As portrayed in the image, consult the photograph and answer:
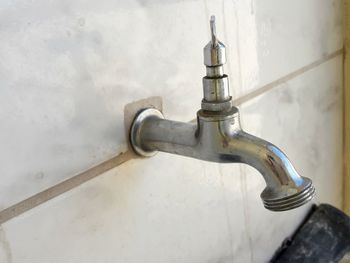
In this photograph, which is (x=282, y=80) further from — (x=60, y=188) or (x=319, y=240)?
(x=60, y=188)

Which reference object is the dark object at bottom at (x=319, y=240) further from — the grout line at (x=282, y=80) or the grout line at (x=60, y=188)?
the grout line at (x=60, y=188)

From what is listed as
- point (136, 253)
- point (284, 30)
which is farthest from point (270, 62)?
point (136, 253)

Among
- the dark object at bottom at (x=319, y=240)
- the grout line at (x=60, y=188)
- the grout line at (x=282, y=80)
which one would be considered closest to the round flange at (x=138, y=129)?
the grout line at (x=60, y=188)

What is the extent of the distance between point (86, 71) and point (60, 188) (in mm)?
82

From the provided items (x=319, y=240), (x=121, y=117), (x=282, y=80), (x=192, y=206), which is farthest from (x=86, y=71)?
(x=319, y=240)

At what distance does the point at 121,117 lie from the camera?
0.38 meters

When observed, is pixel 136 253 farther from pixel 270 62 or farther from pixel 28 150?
pixel 270 62

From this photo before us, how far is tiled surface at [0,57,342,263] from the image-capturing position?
13.6 inches

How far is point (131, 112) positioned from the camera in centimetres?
39

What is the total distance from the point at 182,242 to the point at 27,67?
0.23 m

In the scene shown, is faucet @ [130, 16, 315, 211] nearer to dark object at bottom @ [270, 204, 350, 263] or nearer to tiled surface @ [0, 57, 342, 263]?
tiled surface @ [0, 57, 342, 263]

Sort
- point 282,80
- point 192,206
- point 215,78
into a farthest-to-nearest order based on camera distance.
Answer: point 282,80 → point 192,206 → point 215,78

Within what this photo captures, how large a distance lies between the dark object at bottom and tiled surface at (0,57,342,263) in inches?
0.6

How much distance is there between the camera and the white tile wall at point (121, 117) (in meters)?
0.31
